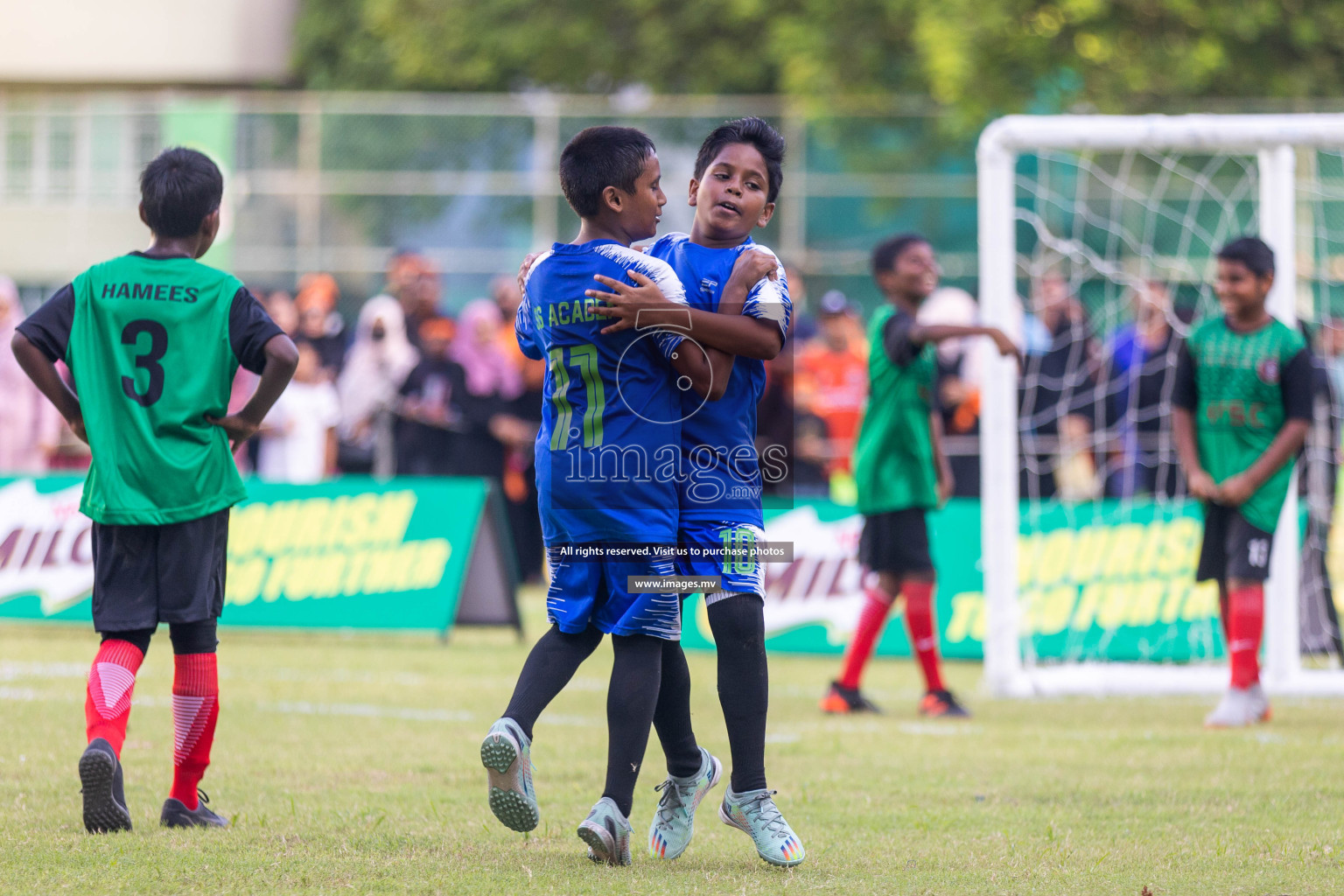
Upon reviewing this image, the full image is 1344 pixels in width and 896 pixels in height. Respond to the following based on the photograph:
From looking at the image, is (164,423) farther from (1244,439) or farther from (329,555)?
(329,555)

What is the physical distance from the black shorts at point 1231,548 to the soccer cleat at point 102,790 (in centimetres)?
515

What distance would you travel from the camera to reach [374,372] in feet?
46.4

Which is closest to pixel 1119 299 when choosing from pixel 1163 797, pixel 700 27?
pixel 1163 797

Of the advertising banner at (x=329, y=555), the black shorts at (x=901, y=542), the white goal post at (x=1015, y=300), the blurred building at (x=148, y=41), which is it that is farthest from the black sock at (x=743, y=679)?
the blurred building at (x=148, y=41)

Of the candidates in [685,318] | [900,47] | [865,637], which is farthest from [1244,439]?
[900,47]

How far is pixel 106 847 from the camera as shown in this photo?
433 cm

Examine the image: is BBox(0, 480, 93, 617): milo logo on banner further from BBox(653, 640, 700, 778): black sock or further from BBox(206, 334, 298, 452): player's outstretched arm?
BBox(653, 640, 700, 778): black sock

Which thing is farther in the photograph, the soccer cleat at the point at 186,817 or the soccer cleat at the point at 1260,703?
the soccer cleat at the point at 1260,703

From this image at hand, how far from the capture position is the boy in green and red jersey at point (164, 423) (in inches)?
186

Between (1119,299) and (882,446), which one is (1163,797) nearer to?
(882,446)

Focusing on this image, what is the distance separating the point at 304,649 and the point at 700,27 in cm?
1666

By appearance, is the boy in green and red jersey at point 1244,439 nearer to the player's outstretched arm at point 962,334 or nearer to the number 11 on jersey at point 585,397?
the player's outstretched arm at point 962,334

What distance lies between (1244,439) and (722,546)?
13.9ft

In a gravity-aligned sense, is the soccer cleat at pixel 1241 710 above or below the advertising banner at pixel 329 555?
below
